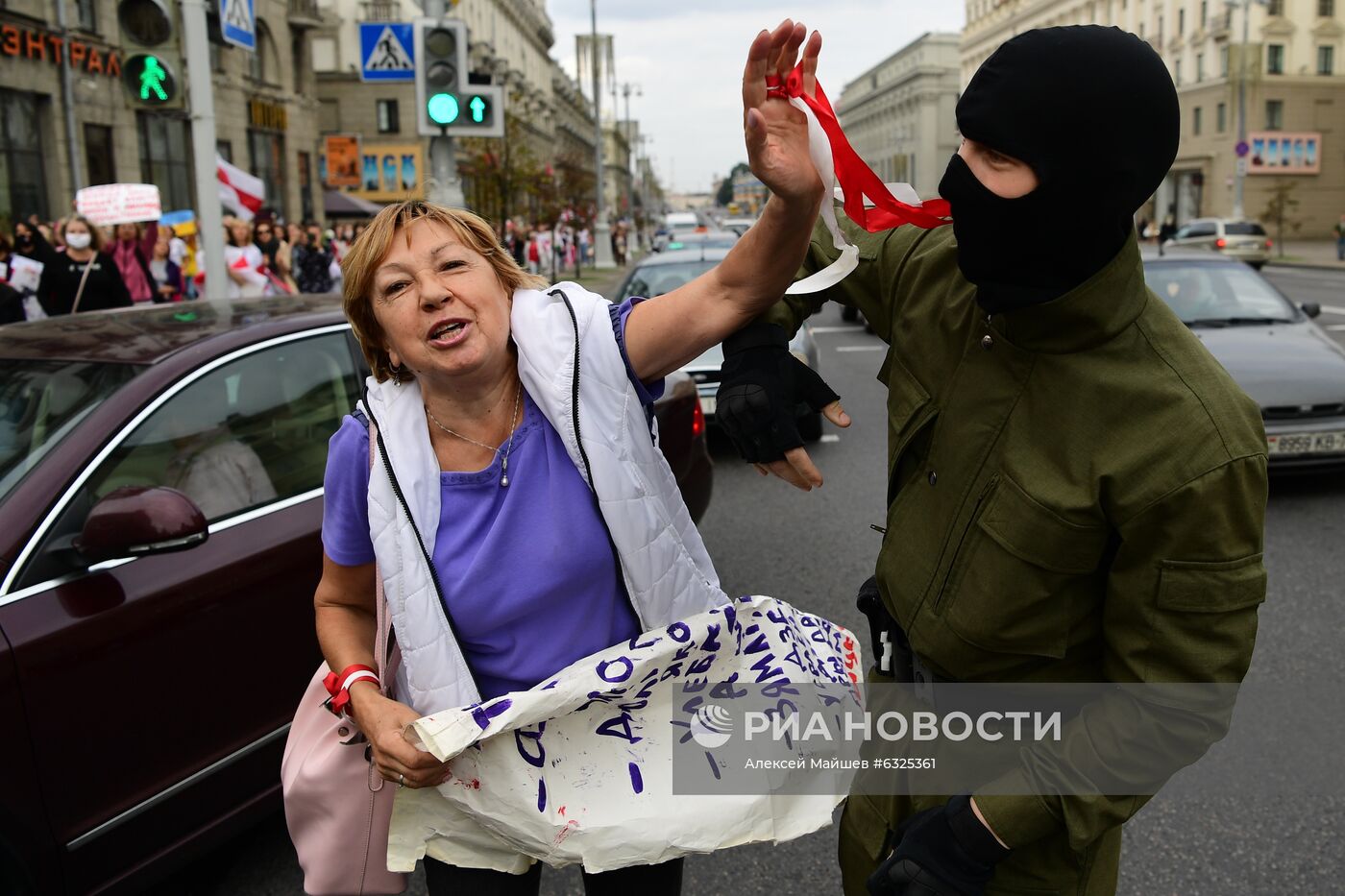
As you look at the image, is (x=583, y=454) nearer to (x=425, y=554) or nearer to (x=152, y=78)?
(x=425, y=554)

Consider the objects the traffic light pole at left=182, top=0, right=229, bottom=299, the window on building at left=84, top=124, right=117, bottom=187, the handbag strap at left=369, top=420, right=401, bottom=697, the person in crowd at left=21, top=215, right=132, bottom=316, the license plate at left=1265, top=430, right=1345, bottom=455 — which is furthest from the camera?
the window on building at left=84, top=124, right=117, bottom=187

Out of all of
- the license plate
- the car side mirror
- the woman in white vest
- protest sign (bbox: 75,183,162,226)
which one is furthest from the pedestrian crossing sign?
the woman in white vest

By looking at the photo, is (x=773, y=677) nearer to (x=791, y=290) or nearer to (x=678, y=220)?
(x=791, y=290)

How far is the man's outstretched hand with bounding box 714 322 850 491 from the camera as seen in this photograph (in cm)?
178

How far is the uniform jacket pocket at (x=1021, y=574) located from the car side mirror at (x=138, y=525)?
6.63 feet

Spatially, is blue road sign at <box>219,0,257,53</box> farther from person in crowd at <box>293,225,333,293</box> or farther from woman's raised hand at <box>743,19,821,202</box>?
person in crowd at <box>293,225,333,293</box>

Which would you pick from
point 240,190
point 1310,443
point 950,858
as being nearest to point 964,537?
point 950,858

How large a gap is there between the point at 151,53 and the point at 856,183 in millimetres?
7586

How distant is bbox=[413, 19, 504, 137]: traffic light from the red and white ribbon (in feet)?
28.5

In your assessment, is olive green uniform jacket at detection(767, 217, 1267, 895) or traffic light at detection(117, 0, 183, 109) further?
traffic light at detection(117, 0, 183, 109)

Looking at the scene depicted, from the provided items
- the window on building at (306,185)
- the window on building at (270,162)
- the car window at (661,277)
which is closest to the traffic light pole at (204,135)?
the car window at (661,277)

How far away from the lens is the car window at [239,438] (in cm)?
307

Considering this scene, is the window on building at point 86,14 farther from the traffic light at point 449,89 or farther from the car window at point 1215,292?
the car window at point 1215,292

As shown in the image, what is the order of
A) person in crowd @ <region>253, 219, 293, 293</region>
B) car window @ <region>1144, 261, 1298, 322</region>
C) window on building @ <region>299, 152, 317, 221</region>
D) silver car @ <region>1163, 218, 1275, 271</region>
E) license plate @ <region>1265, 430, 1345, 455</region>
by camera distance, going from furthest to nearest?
window on building @ <region>299, 152, 317, 221</region> → silver car @ <region>1163, 218, 1275, 271</region> → person in crowd @ <region>253, 219, 293, 293</region> → car window @ <region>1144, 261, 1298, 322</region> → license plate @ <region>1265, 430, 1345, 455</region>
